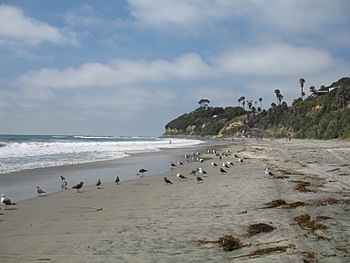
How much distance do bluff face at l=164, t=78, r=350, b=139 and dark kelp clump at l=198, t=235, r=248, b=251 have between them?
53.0 meters

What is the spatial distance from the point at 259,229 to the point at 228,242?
1215mm

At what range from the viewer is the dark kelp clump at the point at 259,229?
7.92 m

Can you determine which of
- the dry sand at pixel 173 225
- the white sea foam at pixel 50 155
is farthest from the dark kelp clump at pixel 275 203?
the white sea foam at pixel 50 155

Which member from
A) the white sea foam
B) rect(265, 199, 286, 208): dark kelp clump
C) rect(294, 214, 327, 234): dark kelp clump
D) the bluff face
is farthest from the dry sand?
the bluff face

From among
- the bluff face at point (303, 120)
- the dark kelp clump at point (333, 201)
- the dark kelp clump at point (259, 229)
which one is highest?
the bluff face at point (303, 120)

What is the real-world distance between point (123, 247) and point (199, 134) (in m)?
183

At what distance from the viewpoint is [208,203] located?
12.0m

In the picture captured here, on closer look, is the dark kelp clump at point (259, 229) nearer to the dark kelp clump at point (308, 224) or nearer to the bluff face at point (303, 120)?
the dark kelp clump at point (308, 224)

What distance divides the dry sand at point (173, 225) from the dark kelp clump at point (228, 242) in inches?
4.9

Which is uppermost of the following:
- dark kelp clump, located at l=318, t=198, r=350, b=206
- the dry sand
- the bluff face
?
the bluff face

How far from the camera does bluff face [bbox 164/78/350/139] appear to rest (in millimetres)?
65062

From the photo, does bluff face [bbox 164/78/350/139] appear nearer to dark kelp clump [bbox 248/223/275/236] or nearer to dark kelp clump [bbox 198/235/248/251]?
dark kelp clump [bbox 248/223/275/236]

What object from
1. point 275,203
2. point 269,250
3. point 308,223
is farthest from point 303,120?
point 269,250

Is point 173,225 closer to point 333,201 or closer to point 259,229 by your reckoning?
point 259,229
